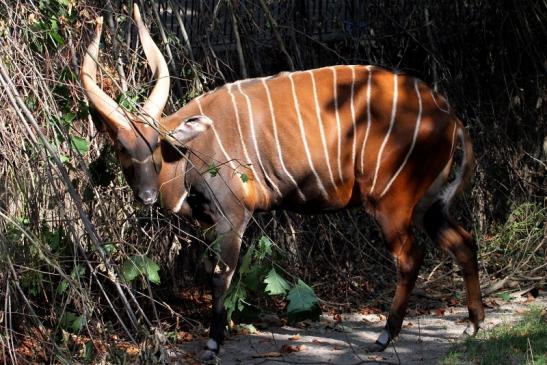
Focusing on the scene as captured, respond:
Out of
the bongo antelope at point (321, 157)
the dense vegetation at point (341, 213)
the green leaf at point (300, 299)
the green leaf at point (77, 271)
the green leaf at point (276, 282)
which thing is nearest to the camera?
the green leaf at point (77, 271)

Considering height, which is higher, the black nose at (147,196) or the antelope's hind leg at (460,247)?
the black nose at (147,196)

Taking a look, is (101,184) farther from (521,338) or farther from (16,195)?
(521,338)

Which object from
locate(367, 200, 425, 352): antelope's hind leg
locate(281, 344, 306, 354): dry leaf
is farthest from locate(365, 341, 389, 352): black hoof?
locate(281, 344, 306, 354): dry leaf

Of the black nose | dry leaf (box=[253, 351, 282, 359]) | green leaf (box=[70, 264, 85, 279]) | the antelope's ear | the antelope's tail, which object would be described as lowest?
dry leaf (box=[253, 351, 282, 359])

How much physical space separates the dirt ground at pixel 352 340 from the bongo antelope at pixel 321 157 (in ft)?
0.48

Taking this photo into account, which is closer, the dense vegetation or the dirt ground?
the dirt ground

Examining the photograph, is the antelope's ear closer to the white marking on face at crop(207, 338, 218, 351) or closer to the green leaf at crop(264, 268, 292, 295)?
the white marking on face at crop(207, 338, 218, 351)

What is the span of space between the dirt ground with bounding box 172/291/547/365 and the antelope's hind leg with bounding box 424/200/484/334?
158 mm

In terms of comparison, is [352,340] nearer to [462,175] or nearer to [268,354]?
[268,354]

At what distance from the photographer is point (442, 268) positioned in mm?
6805

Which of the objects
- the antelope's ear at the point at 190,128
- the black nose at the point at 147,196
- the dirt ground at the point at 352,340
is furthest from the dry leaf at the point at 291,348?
the antelope's ear at the point at 190,128

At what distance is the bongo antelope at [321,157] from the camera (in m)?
5.09

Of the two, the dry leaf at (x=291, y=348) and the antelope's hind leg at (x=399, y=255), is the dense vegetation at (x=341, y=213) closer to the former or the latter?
the dry leaf at (x=291, y=348)

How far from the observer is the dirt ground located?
16.2 ft
